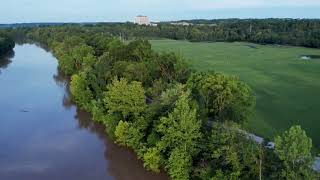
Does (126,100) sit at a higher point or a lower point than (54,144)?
higher

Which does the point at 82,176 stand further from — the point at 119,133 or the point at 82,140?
the point at 82,140

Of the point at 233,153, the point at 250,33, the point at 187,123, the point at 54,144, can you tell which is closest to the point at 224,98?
the point at 187,123

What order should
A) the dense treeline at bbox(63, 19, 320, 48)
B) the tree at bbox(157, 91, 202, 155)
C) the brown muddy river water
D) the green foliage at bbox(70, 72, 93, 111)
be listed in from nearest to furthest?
the tree at bbox(157, 91, 202, 155)
the brown muddy river water
the green foliage at bbox(70, 72, 93, 111)
the dense treeline at bbox(63, 19, 320, 48)

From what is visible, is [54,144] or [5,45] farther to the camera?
[5,45]

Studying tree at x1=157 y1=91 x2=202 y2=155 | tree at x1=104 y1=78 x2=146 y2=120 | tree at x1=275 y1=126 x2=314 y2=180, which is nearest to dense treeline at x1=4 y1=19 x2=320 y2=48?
tree at x1=104 y1=78 x2=146 y2=120

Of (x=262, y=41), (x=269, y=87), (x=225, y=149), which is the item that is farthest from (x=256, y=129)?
(x=262, y=41)

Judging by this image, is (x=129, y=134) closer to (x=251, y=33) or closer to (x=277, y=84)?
(x=277, y=84)

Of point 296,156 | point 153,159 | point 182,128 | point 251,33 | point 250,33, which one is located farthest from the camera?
point 250,33

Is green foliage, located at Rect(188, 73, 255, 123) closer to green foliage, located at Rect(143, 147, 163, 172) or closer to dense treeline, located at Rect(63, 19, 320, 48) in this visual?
green foliage, located at Rect(143, 147, 163, 172)

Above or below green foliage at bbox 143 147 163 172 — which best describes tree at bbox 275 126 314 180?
above
